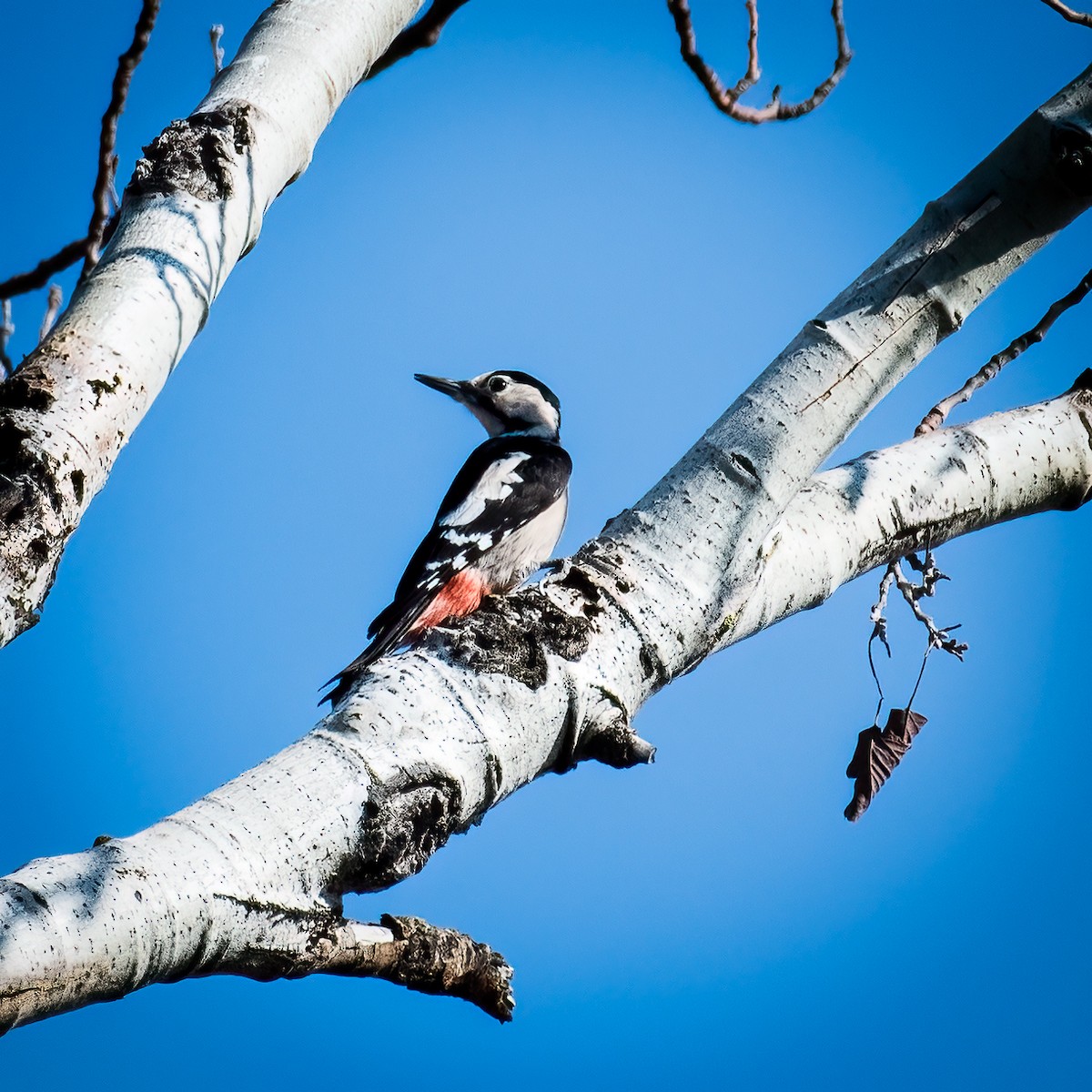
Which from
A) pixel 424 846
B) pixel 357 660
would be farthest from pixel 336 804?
pixel 357 660

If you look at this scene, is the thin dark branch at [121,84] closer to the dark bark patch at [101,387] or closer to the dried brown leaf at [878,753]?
the dark bark patch at [101,387]

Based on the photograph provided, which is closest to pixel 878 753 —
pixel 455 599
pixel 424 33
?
pixel 424 33

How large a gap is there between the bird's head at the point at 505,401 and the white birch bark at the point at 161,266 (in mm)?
2927

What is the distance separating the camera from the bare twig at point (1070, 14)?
188 cm

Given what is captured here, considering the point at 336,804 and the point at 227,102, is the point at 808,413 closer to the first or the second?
the point at 336,804

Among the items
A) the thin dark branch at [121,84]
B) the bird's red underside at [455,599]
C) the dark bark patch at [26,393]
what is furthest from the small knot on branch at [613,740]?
the bird's red underside at [455,599]

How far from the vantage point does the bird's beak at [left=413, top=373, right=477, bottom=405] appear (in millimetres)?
5012

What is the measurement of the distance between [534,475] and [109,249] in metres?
2.53

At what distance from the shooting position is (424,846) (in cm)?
126

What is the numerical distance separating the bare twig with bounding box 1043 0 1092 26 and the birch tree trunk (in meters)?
0.16

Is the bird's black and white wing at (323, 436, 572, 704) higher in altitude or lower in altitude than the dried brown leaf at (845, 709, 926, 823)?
higher

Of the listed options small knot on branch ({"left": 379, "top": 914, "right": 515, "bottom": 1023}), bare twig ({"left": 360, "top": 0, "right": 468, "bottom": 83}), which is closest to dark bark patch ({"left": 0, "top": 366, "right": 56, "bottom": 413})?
small knot on branch ({"left": 379, "top": 914, "right": 515, "bottom": 1023})

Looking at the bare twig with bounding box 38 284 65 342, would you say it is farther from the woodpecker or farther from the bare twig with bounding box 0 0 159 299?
the woodpecker

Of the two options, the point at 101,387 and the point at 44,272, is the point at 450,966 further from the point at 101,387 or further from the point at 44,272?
the point at 44,272
